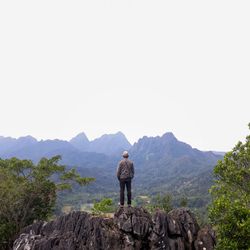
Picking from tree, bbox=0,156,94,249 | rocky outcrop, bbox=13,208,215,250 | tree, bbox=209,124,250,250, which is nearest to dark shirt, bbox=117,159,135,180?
rocky outcrop, bbox=13,208,215,250

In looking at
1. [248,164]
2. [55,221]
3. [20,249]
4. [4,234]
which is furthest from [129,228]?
[4,234]

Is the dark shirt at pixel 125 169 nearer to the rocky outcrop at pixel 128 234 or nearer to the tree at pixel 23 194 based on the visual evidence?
the rocky outcrop at pixel 128 234

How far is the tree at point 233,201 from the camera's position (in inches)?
682

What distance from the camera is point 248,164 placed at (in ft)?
81.6

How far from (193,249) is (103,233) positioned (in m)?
6.27

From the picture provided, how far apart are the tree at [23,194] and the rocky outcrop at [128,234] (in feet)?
34.4

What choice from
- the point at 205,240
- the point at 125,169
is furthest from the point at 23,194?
the point at 205,240

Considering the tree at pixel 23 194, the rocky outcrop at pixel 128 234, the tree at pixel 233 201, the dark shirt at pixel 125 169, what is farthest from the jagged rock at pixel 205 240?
the tree at pixel 23 194

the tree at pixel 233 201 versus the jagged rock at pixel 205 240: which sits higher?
the tree at pixel 233 201

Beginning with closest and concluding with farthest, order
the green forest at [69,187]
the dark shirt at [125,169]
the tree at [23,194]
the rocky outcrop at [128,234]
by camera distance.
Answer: the green forest at [69,187] → the rocky outcrop at [128,234] → the dark shirt at [125,169] → the tree at [23,194]

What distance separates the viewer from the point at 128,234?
2112 cm

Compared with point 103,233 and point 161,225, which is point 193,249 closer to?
point 161,225

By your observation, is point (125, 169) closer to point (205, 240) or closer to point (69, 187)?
point (205, 240)

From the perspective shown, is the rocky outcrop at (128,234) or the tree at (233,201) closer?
the tree at (233,201)
